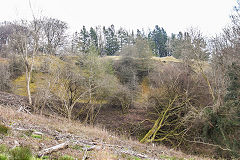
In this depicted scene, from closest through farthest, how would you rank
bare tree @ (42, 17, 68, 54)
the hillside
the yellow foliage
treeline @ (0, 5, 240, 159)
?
the hillside → treeline @ (0, 5, 240, 159) → the yellow foliage → bare tree @ (42, 17, 68, 54)

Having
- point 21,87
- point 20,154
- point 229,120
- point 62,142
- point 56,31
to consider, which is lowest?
point 229,120

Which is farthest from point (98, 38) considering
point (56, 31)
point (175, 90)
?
point (175, 90)

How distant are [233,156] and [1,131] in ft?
46.6

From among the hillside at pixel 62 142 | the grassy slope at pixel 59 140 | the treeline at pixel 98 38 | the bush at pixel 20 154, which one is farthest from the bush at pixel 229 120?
the treeline at pixel 98 38

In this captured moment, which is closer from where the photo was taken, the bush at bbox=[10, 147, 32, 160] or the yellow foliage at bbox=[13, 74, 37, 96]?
the bush at bbox=[10, 147, 32, 160]

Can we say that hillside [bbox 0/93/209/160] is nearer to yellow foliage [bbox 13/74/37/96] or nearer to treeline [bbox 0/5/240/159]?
treeline [bbox 0/5/240/159]

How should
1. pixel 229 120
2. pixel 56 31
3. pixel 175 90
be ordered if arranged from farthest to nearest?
pixel 56 31 → pixel 175 90 → pixel 229 120

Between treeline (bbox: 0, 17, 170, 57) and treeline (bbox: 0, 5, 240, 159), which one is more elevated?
treeline (bbox: 0, 17, 170, 57)

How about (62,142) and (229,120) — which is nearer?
(62,142)

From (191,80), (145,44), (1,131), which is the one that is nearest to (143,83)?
(145,44)

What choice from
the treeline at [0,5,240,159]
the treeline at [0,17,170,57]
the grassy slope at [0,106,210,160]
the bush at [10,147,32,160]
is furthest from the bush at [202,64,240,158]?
the treeline at [0,17,170,57]

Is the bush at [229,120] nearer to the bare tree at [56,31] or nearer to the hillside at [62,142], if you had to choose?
the hillside at [62,142]

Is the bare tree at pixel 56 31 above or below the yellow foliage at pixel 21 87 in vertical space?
above

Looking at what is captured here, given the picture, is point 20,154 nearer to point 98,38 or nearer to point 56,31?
point 56,31
